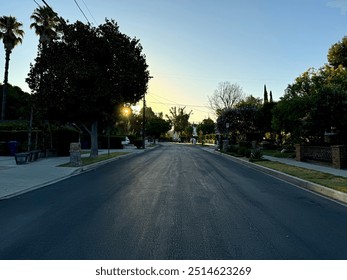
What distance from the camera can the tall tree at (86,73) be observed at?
A: 19703 mm

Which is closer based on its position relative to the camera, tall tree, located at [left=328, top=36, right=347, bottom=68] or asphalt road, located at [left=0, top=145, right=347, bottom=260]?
asphalt road, located at [left=0, top=145, right=347, bottom=260]

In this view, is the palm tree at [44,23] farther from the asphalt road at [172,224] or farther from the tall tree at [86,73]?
A: the asphalt road at [172,224]

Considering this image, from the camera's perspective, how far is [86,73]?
1912cm

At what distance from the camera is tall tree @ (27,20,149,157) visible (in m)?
19.7

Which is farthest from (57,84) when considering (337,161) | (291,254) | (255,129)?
(255,129)

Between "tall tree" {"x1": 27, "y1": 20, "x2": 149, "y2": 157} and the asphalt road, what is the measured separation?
1172 cm

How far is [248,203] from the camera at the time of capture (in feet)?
24.4

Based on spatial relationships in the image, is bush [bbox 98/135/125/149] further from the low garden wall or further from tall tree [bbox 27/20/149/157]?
the low garden wall

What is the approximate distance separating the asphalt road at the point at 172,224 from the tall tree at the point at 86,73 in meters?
11.7

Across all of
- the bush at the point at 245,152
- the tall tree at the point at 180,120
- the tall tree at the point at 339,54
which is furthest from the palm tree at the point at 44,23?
the tall tree at the point at 180,120

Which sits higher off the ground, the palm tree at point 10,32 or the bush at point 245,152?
the palm tree at point 10,32

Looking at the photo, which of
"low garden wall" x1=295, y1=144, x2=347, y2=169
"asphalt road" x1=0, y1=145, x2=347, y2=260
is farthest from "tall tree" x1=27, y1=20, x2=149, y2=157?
"low garden wall" x1=295, y1=144, x2=347, y2=169

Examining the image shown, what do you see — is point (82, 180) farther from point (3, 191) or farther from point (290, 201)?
point (290, 201)

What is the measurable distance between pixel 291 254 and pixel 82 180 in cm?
935
